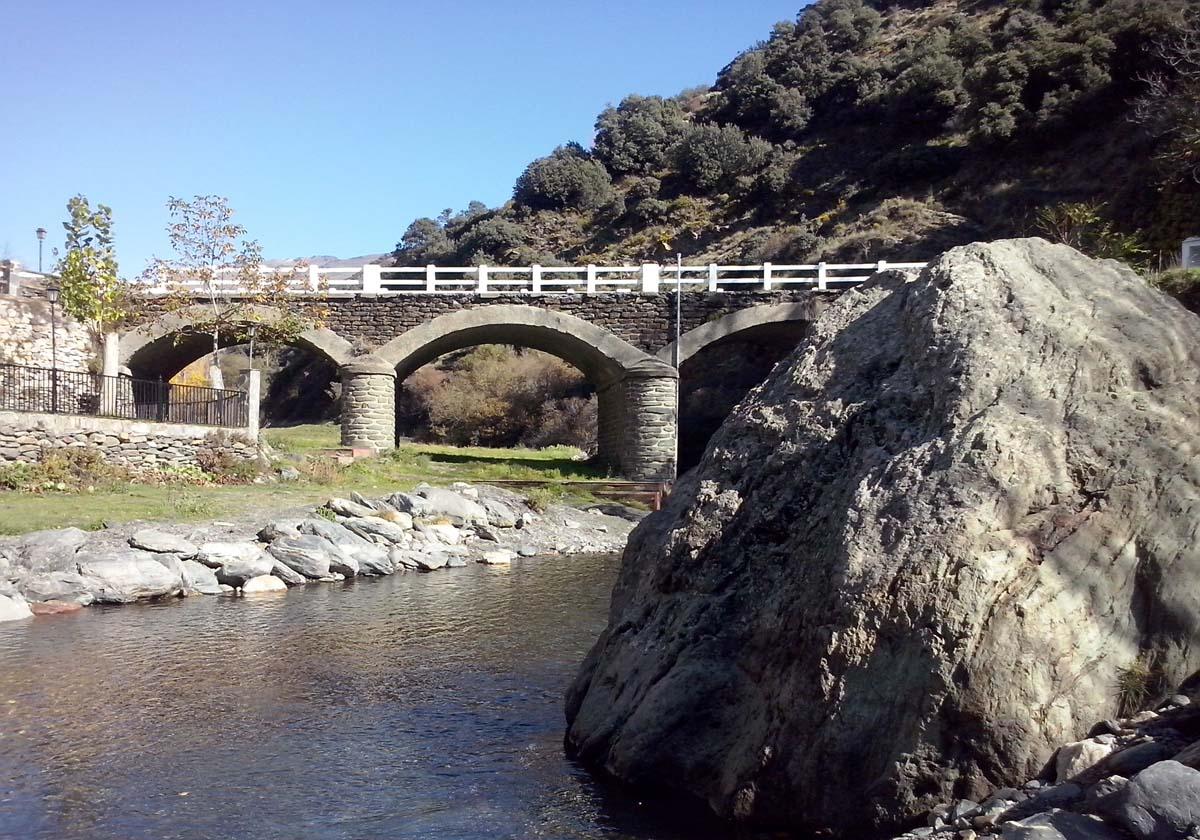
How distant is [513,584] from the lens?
1277cm

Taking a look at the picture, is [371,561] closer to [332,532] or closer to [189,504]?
[332,532]

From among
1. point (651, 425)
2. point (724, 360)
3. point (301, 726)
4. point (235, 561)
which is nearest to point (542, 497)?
point (651, 425)

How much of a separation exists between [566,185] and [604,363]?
3324cm

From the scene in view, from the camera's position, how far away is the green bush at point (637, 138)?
198ft

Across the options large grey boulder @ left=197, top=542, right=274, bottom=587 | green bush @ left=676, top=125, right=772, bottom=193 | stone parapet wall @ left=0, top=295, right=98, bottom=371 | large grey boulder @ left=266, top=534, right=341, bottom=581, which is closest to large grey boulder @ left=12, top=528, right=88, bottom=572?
large grey boulder @ left=197, top=542, right=274, bottom=587

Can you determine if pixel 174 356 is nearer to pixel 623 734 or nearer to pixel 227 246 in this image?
pixel 227 246

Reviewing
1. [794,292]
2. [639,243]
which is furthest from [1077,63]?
[794,292]

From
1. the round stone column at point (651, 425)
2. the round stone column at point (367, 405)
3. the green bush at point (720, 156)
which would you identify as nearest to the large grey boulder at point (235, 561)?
→ the round stone column at point (367, 405)

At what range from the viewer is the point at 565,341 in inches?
1116

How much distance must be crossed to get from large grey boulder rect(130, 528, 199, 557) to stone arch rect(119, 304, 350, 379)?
43.9ft

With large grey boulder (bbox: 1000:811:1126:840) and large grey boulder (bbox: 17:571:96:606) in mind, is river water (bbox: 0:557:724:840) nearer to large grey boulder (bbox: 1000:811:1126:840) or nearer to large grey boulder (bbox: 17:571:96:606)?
large grey boulder (bbox: 17:571:96:606)

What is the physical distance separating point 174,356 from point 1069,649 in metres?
28.7

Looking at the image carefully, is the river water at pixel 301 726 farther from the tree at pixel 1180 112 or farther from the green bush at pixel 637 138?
the green bush at pixel 637 138

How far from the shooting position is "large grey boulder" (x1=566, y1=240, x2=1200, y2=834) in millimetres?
3619
